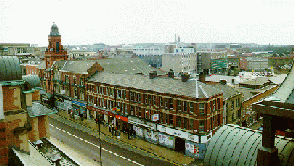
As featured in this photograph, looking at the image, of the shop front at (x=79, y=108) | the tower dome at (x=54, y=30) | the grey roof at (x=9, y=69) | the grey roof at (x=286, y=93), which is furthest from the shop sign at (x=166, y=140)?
the tower dome at (x=54, y=30)

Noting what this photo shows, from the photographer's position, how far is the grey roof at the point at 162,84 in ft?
124

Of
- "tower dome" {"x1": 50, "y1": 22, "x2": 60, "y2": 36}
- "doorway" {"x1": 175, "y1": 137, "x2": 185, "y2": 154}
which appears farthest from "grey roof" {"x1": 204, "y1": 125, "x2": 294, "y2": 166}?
"tower dome" {"x1": 50, "y1": 22, "x2": 60, "y2": 36}

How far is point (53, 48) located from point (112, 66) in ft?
62.6

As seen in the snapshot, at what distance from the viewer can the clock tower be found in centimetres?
7262

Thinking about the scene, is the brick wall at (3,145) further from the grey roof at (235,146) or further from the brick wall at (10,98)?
the grey roof at (235,146)

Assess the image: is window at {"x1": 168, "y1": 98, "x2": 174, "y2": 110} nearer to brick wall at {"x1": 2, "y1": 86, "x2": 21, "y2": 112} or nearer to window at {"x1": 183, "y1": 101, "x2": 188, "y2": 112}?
window at {"x1": 183, "y1": 101, "x2": 188, "y2": 112}

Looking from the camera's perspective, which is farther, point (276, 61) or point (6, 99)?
point (276, 61)

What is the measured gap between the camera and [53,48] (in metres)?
73.2

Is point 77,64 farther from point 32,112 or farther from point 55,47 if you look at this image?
point 32,112

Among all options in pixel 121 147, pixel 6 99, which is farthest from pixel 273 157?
pixel 121 147

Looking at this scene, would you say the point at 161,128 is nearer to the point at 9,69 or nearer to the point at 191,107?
the point at 191,107

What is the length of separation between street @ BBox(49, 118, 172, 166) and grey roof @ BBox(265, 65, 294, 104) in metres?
28.3

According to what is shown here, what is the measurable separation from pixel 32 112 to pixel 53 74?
164ft

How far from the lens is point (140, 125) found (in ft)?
146
